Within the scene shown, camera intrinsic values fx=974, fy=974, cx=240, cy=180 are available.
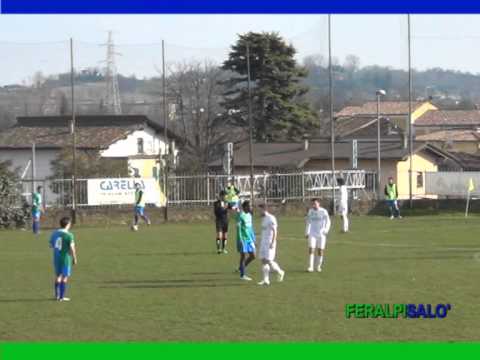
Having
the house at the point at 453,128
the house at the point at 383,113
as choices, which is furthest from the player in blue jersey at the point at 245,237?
the house at the point at 453,128

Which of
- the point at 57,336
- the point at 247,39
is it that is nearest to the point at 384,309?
the point at 57,336

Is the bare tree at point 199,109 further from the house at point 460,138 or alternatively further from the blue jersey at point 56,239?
the blue jersey at point 56,239

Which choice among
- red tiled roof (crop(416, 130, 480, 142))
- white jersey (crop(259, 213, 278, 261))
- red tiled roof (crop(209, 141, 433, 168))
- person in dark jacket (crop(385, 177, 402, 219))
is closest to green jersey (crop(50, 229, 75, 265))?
white jersey (crop(259, 213, 278, 261))

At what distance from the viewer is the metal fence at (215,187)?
4241cm

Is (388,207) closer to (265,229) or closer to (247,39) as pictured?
(247,39)

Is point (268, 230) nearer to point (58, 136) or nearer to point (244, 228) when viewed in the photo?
point (244, 228)

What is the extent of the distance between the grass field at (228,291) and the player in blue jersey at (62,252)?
1.25ft

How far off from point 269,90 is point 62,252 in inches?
1669

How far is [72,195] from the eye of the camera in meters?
41.8

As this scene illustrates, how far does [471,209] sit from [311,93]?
1893cm

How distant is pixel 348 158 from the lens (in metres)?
57.7

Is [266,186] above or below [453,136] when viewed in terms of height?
below

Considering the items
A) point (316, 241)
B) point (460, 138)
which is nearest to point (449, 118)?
point (460, 138)

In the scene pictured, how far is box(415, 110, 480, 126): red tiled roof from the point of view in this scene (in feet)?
271
